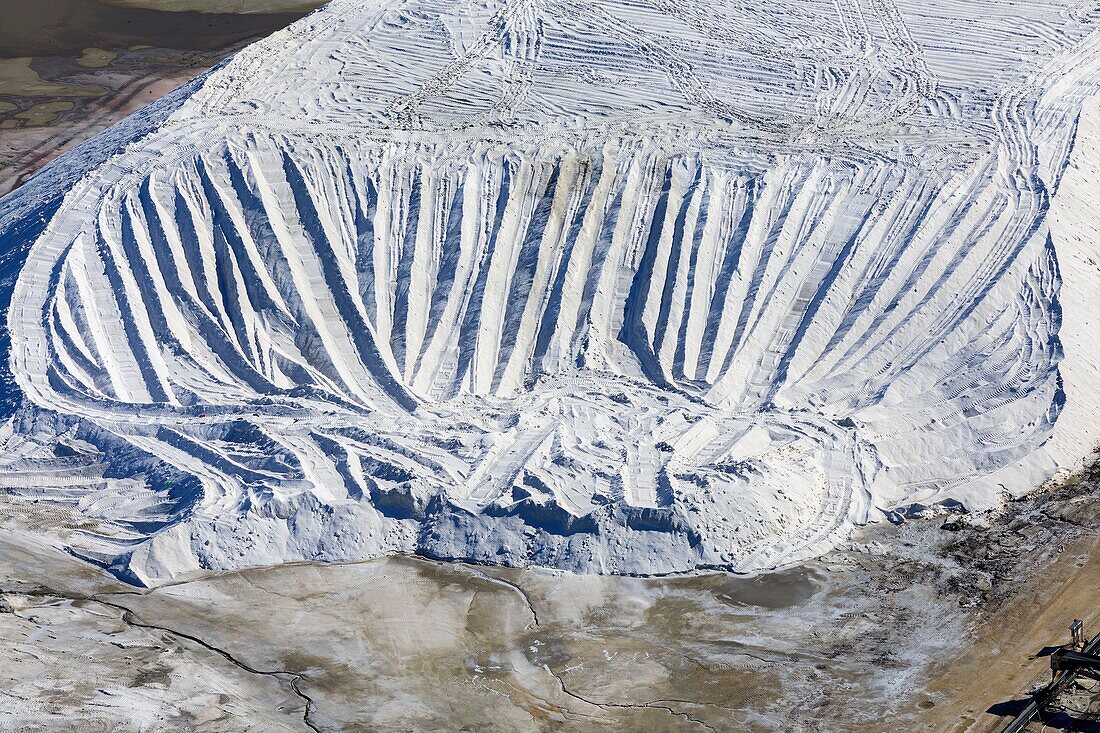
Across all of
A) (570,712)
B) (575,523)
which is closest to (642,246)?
(575,523)

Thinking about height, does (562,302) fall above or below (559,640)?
above

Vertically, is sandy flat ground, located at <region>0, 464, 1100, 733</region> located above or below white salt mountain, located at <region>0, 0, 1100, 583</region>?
below

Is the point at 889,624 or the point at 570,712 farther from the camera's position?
the point at 889,624

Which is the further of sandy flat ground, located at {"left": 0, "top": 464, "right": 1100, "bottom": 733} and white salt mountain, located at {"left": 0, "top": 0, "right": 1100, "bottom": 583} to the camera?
white salt mountain, located at {"left": 0, "top": 0, "right": 1100, "bottom": 583}

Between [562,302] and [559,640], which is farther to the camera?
[562,302]

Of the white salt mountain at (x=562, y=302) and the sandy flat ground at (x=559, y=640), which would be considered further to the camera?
the white salt mountain at (x=562, y=302)

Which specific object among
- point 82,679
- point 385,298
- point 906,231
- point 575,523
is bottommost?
point 82,679

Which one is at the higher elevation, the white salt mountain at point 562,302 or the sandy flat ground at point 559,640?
the white salt mountain at point 562,302

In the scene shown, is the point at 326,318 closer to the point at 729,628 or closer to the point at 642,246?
the point at 642,246
